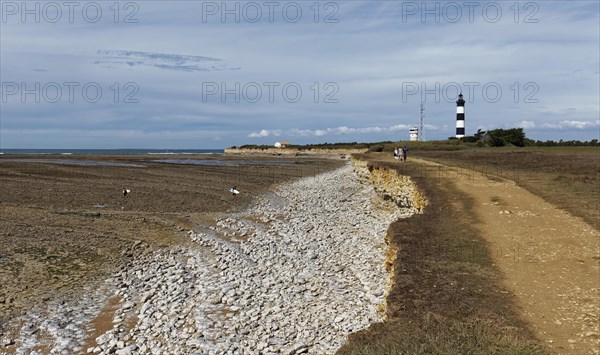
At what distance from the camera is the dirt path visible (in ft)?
31.2

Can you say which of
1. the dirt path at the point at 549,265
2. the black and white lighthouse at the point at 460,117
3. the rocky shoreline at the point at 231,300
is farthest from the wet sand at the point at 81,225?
the black and white lighthouse at the point at 460,117

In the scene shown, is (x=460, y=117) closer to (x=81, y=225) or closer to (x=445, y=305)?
(x=81, y=225)

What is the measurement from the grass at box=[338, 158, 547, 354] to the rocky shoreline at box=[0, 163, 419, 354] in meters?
1.32

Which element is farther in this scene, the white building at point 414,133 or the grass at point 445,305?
the white building at point 414,133

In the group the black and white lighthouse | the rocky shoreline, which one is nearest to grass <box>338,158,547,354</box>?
the rocky shoreline

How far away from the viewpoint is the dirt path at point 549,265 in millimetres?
9516

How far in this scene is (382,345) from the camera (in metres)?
8.60

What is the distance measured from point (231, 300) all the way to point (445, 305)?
248 inches

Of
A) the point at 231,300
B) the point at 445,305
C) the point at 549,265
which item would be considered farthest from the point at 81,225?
the point at 549,265

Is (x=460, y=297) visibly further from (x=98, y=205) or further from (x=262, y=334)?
(x=98, y=205)

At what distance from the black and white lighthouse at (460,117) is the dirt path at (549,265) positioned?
104773mm

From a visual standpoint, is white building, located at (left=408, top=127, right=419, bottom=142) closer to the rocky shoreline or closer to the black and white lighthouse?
the black and white lighthouse

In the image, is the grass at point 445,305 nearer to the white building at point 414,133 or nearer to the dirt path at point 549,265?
the dirt path at point 549,265

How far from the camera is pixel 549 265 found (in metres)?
13.4
